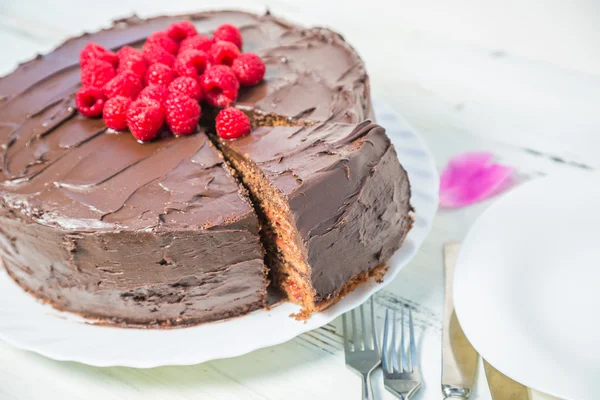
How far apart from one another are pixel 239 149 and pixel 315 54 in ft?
3.00

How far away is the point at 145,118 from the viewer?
269 cm

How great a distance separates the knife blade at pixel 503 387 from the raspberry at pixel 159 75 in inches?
71.7

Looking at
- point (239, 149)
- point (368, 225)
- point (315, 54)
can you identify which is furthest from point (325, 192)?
point (315, 54)

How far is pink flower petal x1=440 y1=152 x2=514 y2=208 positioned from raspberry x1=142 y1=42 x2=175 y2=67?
153cm

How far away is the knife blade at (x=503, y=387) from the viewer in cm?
229

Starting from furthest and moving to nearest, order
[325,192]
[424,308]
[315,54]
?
1. [315,54]
2. [424,308]
3. [325,192]

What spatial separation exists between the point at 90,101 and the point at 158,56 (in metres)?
0.39

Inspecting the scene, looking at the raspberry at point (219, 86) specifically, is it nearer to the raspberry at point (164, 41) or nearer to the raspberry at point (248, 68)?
the raspberry at point (248, 68)

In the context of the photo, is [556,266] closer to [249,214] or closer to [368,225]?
[368,225]

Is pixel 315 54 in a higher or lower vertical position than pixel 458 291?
higher

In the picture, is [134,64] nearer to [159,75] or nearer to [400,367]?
[159,75]

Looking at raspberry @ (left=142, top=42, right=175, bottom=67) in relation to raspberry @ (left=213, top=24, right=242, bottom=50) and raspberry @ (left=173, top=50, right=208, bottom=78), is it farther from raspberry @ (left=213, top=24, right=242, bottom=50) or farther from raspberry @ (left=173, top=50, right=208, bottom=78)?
raspberry @ (left=213, top=24, right=242, bottom=50)

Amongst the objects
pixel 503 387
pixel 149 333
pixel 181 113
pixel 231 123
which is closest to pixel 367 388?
pixel 503 387

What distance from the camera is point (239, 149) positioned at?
270 centimetres
